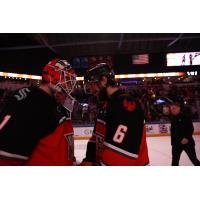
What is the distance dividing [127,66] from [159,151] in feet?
6.70

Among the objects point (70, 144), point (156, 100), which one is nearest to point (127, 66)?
point (156, 100)

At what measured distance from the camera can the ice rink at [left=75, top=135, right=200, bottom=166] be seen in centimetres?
400

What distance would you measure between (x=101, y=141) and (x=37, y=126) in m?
0.55

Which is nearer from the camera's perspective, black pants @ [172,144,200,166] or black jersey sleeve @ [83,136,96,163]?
black jersey sleeve @ [83,136,96,163]

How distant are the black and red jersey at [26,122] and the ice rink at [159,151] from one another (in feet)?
4.46

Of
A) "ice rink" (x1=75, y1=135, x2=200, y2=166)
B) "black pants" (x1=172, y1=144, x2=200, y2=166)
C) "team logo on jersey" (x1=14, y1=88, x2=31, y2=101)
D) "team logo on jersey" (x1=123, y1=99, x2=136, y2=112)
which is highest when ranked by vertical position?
"team logo on jersey" (x1=14, y1=88, x2=31, y2=101)

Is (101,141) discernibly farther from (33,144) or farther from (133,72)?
(133,72)

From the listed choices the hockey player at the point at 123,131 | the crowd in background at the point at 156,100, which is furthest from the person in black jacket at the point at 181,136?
the hockey player at the point at 123,131

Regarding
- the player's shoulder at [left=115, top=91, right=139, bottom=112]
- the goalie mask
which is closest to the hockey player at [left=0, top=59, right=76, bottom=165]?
the goalie mask

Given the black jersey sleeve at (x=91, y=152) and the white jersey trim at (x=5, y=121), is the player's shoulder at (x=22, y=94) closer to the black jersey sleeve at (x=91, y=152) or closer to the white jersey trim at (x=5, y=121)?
the white jersey trim at (x=5, y=121)

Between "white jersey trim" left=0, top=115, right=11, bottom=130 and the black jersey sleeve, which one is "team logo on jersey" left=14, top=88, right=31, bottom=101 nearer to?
"white jersey trim" left=0, top=115, right=11, bottom=130

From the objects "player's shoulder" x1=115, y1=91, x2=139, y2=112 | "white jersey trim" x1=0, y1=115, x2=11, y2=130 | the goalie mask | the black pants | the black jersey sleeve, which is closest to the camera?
"white jersey trim" x1=0, y1=115, x2=11, y2=130

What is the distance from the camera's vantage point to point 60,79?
2045mm

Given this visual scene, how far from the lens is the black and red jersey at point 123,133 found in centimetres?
190
